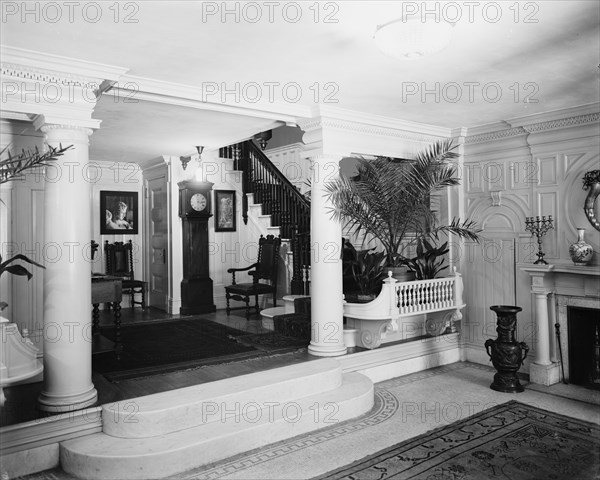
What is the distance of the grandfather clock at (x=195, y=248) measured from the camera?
8.30 meters

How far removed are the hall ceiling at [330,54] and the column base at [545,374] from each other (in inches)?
112

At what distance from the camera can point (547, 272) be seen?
221 inches

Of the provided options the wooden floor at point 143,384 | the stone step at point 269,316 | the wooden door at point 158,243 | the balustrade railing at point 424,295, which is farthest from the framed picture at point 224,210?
the balustrade railing at point 424,295

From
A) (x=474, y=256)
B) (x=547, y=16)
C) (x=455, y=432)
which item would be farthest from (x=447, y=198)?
(x=547, y=16)

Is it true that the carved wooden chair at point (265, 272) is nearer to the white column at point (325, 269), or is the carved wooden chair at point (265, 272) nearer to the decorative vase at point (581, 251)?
the white column at point (325, 269)

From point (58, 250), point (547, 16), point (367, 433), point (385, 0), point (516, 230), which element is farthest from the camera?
point (516, 230)

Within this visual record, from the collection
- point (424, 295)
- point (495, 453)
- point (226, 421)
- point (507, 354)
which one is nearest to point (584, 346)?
point (507, 354)

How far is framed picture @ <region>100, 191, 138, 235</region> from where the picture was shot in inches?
346

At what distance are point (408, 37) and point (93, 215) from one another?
7103 mm

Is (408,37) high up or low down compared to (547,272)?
up

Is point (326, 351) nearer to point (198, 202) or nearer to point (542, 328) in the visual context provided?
point (542, 328)

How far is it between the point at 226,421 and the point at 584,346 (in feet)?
13.7

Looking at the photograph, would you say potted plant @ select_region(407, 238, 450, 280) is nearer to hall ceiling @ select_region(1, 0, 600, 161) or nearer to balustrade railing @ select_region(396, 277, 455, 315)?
balustrade railing @ select_region(396, 277, 455, 315)

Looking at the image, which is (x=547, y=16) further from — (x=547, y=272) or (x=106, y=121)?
(x=106, y=121)
